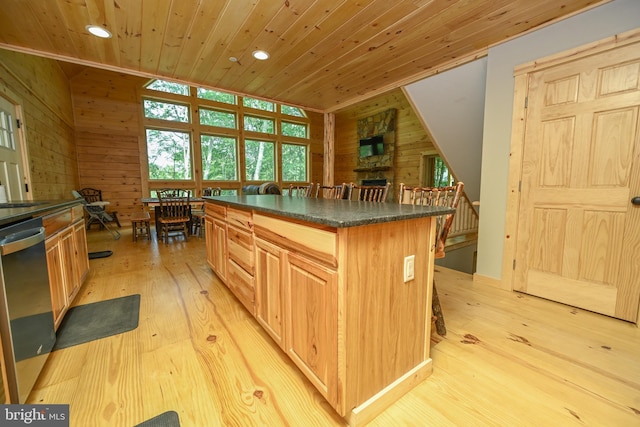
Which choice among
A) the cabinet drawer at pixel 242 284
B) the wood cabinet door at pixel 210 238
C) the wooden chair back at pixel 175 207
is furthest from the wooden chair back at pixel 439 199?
the wooden chair back at pixel 175 207

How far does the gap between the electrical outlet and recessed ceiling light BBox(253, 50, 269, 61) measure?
2.74 meters

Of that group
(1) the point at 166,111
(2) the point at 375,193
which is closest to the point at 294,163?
(1) the point at 166,111

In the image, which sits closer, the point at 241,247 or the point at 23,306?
the point at 23,306

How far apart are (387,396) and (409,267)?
59 centimetres

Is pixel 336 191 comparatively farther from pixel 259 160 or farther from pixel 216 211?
pixel 259 160

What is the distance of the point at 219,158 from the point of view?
7.45 metres

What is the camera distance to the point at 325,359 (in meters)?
1.11

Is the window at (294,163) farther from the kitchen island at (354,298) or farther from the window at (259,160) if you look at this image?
the kitchen island at (354,298)

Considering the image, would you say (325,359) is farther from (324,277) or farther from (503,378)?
(503,378)

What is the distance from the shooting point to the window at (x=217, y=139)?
21.6 ft

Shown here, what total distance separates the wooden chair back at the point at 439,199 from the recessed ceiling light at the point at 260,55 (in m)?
2.13

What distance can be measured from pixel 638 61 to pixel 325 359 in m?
2.80

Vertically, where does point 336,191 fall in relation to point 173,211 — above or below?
above

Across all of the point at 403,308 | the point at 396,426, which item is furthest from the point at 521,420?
the point at 403,308
